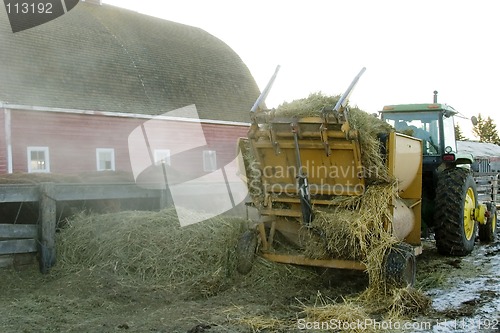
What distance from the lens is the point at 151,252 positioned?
6.31 metres

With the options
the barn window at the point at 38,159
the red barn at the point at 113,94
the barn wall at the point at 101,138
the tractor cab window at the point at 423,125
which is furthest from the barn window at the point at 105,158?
the tractor cab window at the point at 423,125

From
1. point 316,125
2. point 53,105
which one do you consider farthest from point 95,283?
point 53,105

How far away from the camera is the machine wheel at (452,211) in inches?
313

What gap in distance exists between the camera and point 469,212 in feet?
28.7

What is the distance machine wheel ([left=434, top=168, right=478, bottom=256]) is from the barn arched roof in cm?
1161

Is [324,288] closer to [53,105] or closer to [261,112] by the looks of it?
[261,112]

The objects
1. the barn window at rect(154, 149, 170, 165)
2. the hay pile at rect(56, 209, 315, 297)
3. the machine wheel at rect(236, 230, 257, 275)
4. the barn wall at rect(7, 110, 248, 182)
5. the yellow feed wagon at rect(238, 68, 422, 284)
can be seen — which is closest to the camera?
the yellow feed wagon at rect(238, 68, 422, 284)

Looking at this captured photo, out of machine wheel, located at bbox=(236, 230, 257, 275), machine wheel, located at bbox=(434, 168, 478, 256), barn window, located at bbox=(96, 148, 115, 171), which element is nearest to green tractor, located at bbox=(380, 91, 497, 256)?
machine wheel, located at bbox=(434, 168, 478, 256)

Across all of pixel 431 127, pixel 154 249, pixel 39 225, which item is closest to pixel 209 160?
pixel 431 127

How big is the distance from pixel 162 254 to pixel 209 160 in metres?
14.9

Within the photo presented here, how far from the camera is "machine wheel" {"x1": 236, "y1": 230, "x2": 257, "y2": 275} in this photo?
6410 millimetres

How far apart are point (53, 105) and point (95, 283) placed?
35.4ft

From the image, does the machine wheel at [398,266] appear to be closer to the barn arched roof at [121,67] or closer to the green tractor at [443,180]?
the green tractor at [443,180]

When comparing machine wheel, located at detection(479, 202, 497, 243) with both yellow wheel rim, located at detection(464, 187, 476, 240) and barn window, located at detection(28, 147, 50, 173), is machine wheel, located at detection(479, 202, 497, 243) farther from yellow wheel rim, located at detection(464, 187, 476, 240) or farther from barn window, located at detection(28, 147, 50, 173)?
barn window, located at detection(28, 147, 50, 173)
